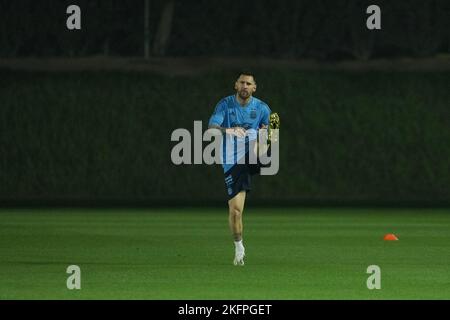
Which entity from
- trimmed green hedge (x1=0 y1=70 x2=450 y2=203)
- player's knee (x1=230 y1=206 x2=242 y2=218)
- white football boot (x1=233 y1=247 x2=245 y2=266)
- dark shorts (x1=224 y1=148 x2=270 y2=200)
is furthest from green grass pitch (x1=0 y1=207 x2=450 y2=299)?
trimmed green hedge (x1=0 y1=70 x2=450 y2=203)

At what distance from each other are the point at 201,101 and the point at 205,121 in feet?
3.22

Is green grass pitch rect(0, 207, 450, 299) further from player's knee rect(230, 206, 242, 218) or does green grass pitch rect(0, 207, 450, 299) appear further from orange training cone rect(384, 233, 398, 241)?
player's knee rect(230, 206, 242, 218)

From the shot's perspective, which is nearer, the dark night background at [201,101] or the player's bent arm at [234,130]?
the player's bent arm at [234,130]

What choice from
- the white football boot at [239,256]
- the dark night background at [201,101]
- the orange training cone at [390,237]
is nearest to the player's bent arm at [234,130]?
the white football boot at [239,256]

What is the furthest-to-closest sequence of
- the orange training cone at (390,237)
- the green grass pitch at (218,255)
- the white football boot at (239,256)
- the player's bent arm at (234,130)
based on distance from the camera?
the orange training cone at (390,237) → the white football boot at (239,256) → the player's bent arm at (234,130) → the green grass pitch at (218,255)

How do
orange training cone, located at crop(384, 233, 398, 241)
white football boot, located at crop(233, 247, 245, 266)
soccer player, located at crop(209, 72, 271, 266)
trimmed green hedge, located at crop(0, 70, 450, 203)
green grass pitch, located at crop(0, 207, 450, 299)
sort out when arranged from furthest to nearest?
trimmed green hedge, located at crop(0, 70, 450, 203) < orange training cone, located at crop(384, 233, 398, 241) < white football boot, located at crop(233, 247, 245, 266) < soccer player, located at crop(209, 72, 271, 266) < green grass pitch, located at crop(0, 207, 450, 299)

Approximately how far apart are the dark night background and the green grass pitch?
899 cm

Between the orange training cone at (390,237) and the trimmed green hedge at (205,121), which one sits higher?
the trimmed green hedge at (205,121)

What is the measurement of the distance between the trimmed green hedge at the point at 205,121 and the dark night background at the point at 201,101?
1.6 inches

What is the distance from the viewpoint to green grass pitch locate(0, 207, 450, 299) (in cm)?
1491

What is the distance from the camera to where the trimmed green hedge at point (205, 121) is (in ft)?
134

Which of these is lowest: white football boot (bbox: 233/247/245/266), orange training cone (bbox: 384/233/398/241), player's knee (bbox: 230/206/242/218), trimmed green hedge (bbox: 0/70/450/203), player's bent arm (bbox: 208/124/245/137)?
white football boot (bbox: 233/247/245/266)

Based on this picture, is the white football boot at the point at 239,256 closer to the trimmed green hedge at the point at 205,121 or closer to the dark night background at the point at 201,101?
the dark night background at the point at 201,101

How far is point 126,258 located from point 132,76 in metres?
23.5
